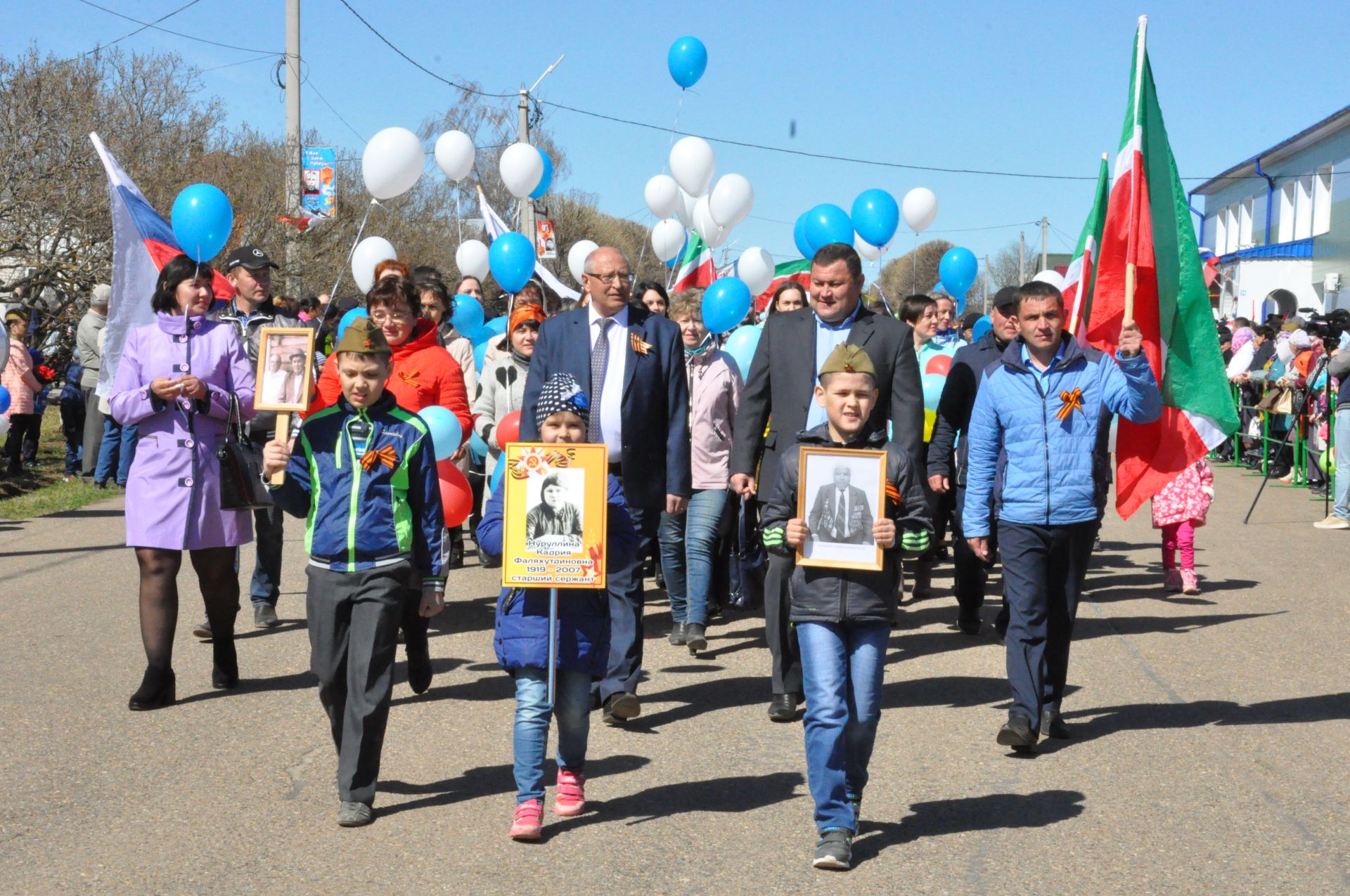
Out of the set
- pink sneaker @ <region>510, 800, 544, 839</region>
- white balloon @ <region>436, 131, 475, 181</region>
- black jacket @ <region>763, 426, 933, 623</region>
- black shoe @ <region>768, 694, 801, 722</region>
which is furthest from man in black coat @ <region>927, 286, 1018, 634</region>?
white balloon @ <region>436, 131, 475, 181</region>

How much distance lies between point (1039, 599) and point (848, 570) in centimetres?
163

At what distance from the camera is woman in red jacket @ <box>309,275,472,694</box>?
7.50 metres

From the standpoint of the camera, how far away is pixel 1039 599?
626 cm

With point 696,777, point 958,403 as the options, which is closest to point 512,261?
point 958,403

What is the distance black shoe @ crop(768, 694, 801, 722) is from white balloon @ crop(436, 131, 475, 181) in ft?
36.0

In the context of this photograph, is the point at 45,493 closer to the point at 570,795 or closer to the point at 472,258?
the point at 472,258

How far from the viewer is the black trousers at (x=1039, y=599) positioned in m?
6.25

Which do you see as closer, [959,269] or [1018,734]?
[1018,734]

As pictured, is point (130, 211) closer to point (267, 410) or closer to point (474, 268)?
point (267, 410)

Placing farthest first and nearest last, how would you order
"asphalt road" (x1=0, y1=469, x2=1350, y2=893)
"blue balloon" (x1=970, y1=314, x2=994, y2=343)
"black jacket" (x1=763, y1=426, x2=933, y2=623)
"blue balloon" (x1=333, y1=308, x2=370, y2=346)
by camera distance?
"blue balloon" (x1=970, y1=314, x2=994, y2=343)
"blue balloon" (x1=333, y1=308, x2=370, y2=346)
"black jacket" (x1=763, y1=426, x2=933, y2=623)
"asphalt road" (x1=0, y1=469, x2=1350, y2=893)

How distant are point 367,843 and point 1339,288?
38.8 meters

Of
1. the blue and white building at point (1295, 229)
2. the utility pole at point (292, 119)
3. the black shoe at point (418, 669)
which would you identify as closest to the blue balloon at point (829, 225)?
the black shoe at point (418, 669)

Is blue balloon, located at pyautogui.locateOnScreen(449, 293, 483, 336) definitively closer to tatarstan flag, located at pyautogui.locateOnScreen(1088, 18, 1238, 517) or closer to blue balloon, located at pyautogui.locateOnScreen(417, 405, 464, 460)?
blue balloon, located at pyautogui.locateOnScreen(417, 405, 464, 460)

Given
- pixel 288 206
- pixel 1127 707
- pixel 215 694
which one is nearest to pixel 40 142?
pixel 288 206
